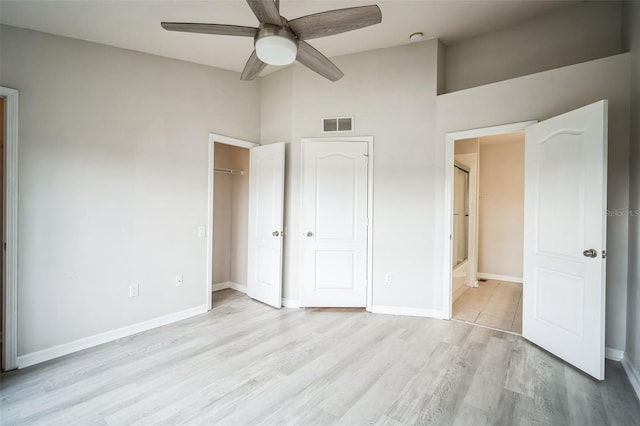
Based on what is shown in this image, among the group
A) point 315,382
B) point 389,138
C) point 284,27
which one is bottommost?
point 315,382

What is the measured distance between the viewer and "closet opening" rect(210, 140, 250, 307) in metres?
4.50

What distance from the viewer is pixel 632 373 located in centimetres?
221

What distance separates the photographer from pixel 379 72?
3572 mm

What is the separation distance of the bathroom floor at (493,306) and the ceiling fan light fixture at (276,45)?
10.6 ft

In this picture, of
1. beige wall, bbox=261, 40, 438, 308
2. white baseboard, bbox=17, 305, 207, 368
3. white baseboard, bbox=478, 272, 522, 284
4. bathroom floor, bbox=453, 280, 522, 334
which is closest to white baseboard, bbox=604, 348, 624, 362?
bathroom floor, bbox=453, 280, 522, 334

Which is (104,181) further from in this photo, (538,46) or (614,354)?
(614,354)

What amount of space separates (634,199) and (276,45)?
2.95 metres

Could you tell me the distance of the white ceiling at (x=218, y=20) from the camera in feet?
7.70

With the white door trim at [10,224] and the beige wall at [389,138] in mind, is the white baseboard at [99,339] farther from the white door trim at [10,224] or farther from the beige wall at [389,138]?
the beige wall at [389,138]

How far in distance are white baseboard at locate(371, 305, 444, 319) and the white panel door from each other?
19 cm

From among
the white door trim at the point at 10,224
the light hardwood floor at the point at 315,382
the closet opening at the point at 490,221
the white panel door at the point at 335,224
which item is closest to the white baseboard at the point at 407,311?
the white panel door at the point at 335,224

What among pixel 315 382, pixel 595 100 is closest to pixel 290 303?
pixel 315 382

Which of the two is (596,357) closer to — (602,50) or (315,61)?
(602,50)

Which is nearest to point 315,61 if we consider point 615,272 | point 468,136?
point 468,136
